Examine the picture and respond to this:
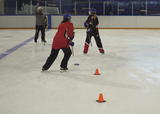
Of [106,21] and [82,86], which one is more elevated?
[106,21]

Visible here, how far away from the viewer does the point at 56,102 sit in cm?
346

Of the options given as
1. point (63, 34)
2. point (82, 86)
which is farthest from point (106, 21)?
point (82, 86)

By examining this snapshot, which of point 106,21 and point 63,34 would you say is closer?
point 63,34

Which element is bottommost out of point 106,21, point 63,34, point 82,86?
point 82,86

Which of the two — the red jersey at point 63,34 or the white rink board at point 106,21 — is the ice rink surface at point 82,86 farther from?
the white rink board at point 106,21

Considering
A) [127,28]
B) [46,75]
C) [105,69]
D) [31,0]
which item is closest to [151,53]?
[105,69]

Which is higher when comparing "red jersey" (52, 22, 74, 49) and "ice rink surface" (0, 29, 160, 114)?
"red jersey" (52, 22, 74, 49)

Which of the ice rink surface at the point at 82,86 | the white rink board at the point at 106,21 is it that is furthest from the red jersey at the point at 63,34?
the white rink board at the point at 106,21

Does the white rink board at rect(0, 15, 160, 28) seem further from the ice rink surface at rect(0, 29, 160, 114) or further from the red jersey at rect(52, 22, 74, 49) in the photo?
the red jersey at rect(52, 22, 74, 49)

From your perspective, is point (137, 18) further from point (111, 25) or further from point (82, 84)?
point (82, 84)

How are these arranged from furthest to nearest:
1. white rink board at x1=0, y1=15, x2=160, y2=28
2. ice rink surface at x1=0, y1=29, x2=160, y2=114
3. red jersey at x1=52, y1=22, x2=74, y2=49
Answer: white rink board at x1=0, y1=15, x2=160, y2=28 < red jersey at x1=52, y1=22, x2=74, y2=49 < ice rink surface at x1=0, y1=29, x2=160, y2=114

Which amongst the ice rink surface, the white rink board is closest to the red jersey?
the ice rink surface

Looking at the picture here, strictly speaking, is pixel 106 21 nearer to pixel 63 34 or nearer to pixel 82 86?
pixel 63 34

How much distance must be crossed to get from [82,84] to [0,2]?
15888mm
